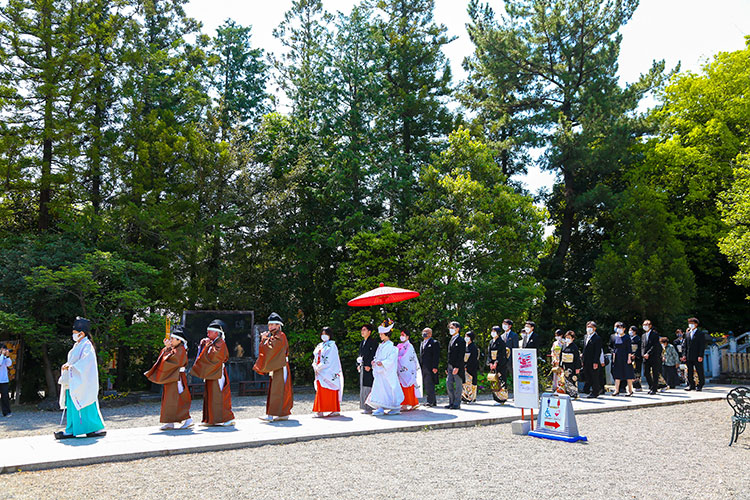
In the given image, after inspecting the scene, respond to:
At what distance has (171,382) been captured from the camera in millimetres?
10016

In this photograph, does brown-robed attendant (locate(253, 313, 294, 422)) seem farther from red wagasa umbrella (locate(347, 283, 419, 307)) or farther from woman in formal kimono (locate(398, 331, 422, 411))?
red wagasa umbrella (locate(347, 283, 419, 307))

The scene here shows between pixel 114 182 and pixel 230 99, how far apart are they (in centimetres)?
750

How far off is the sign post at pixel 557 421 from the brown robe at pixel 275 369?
4560 millimetres

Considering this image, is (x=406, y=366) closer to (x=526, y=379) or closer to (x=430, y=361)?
(x=430, y=361)

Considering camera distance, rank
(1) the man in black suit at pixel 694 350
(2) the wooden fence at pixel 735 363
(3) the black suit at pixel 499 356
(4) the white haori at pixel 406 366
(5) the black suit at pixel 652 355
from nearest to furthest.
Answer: (4) the white haori at pixel 406 366 → (3) the black suit at pixel 499 356 → (5) the black suit at pixel 652 355 → (1) the man in black suit at pixel 694 350 → (2) the wooden fence at pixel 735 363

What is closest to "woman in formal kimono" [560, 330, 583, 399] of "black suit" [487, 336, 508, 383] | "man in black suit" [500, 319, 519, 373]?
"man in black suit" [500, 319, 519, 373]

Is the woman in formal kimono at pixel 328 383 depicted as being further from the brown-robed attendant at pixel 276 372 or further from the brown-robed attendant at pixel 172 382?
the brown-robed attendant at pixel 172 382

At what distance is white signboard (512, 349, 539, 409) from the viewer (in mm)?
9305

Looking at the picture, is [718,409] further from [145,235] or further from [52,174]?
[52,174]

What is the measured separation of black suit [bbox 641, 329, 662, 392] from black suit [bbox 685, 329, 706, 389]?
0.98m

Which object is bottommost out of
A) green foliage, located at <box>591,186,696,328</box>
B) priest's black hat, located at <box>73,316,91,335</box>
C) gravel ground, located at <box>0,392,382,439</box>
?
gravel ground, located at <box>0,392,382,439</box>

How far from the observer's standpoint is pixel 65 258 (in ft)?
55.1

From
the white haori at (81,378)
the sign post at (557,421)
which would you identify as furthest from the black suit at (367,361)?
the white haori at (81,378)

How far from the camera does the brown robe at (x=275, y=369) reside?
436 inches
